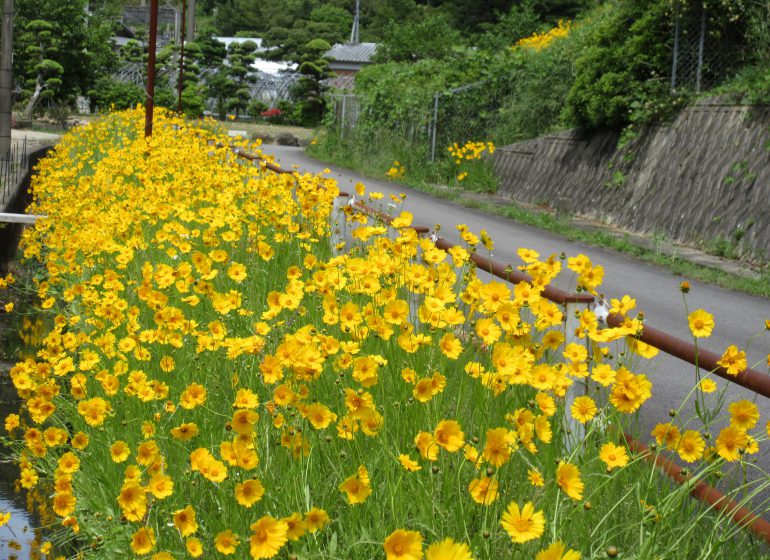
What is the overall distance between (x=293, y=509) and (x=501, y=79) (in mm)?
20967

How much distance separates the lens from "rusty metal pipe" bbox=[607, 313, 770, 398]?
2953 millimetres

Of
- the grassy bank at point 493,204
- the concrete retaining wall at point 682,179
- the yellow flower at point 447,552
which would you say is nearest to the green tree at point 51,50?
the grassy bank at point 493,204

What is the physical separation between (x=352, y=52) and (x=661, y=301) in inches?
2850

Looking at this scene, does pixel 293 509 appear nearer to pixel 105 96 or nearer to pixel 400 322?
pixel 400 322

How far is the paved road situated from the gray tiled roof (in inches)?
2481

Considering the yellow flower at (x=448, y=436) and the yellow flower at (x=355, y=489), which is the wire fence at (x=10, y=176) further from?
the yellow flower at (x=448, y=436)

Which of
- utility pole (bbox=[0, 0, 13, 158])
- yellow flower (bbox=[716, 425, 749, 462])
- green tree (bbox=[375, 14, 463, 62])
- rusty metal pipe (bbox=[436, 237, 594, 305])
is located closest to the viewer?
yellow flower (bbox=[716, 425, 749, 462])

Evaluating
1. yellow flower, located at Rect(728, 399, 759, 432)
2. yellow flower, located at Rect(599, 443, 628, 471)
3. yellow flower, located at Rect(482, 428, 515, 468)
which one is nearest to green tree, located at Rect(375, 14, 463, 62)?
yellow flower, located at Rect(599, 443, 628, 471)

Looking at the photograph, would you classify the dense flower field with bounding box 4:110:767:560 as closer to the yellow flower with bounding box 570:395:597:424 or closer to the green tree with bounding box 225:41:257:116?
the yellow flower with bounding box 570:395:597:424

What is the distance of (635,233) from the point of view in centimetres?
1484

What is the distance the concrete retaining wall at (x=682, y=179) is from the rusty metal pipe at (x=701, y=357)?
9189mm

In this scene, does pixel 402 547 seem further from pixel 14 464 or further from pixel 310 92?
pixel 310 92

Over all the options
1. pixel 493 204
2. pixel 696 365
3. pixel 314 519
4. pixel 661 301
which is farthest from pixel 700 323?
pixel 493 204

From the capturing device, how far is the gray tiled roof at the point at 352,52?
7888 cm
